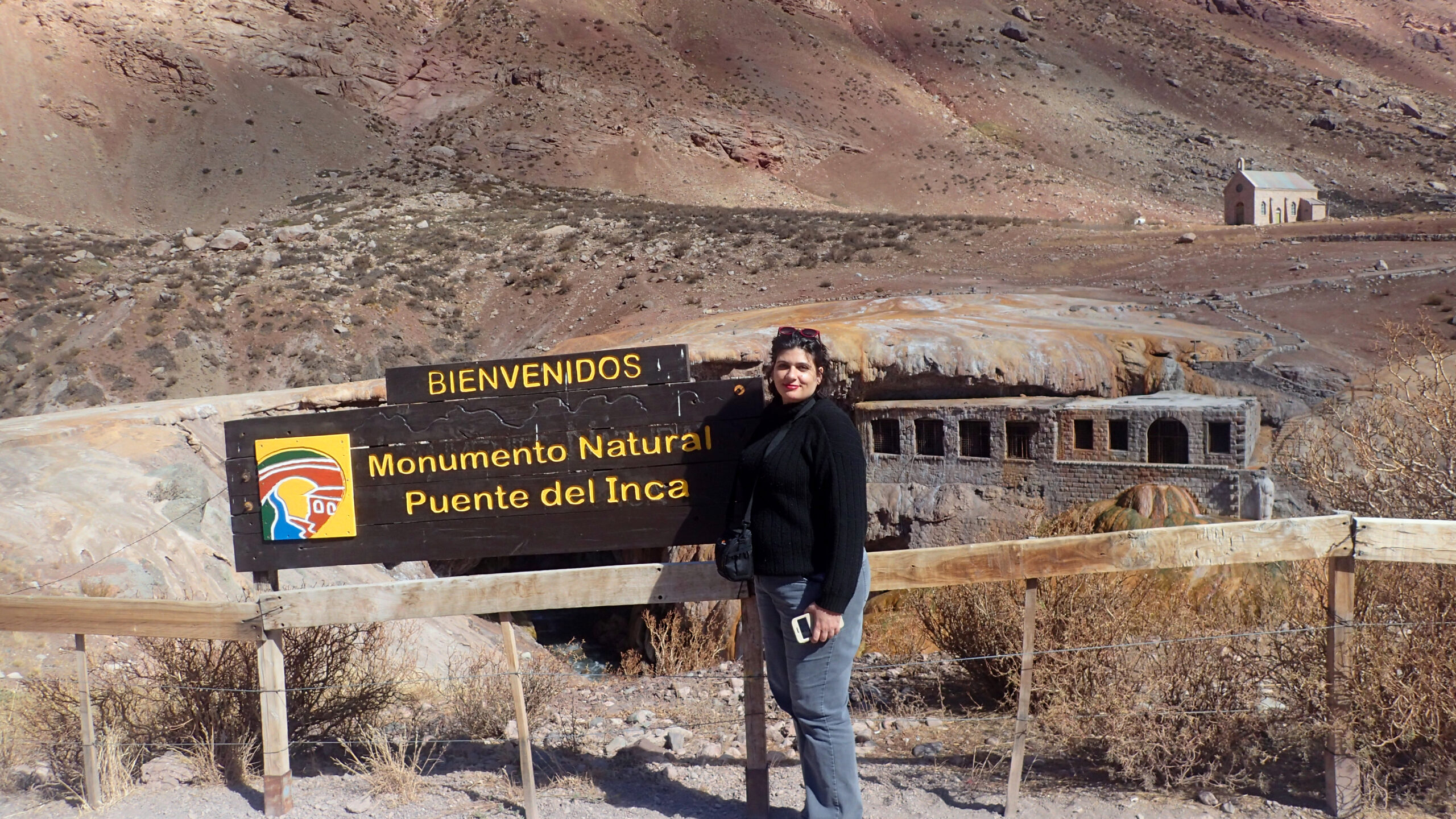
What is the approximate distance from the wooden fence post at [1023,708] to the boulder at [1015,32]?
66.0 m

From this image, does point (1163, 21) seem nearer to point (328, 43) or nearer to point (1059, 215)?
point (1059, 215)

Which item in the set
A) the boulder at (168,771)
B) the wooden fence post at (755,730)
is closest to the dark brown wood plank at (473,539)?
the wooden fence post at (755,730)

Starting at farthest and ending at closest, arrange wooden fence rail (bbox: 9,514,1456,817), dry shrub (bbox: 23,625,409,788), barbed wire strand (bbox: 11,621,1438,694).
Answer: dry shrub (bbox: 23,625,409,788), barbed wire strand (bbox: 11,621,1438,694), wooden fence rail (bbox: 9,514,1456,817)

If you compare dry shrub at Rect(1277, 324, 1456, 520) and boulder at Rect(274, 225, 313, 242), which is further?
boulder at Rect(274, 225, 313, 242)

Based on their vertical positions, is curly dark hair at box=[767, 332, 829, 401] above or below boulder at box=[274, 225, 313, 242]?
below

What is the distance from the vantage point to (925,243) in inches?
1156

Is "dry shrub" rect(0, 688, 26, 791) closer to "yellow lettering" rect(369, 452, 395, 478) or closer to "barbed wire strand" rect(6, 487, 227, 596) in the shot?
"barbed wire strand" rect(6, 487, 227, 596)

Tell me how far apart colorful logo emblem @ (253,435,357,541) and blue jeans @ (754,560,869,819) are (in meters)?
1.82

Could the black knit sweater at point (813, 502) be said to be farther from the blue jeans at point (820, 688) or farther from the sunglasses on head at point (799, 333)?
the sunglasses on head at point (799, 333)

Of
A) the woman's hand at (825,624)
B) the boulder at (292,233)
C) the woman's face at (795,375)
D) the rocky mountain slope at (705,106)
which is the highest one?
the rocky mountain slope at (705,106)

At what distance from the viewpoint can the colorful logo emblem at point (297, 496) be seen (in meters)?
4.22

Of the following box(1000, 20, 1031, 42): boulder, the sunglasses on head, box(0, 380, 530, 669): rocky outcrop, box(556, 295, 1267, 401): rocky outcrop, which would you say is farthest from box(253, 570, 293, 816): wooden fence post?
box(1000, 20, 1031, 42): boulder

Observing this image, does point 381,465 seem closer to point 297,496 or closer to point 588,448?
point 297,496

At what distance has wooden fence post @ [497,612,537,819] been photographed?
3998 millimetres
